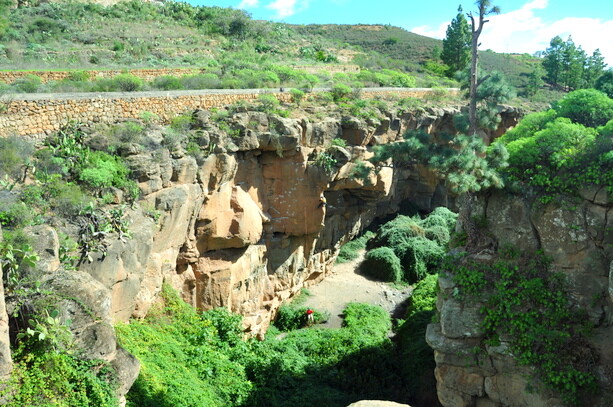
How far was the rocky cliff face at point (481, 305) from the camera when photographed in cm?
1145

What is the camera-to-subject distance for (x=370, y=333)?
2072 cm

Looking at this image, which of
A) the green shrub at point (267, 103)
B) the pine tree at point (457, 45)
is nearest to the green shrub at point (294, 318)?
the green shrub at point (267, 103)

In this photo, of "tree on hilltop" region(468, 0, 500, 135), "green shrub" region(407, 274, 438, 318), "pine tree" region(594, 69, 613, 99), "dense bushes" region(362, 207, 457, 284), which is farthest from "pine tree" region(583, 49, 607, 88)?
"tree on hilltop" region(468, 0, 500, 135)

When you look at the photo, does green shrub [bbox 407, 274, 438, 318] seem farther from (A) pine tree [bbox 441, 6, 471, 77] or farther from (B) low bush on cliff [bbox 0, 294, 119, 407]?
(A) pine tree [bbox 441, 6, 471, 77]

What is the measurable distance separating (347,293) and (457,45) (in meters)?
33.9

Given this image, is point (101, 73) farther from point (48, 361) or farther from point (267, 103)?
point (48, 361)

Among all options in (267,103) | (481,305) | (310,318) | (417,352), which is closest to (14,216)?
(481,305)

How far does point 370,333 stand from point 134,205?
1190cm

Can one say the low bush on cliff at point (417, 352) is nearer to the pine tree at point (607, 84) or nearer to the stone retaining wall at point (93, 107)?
the stone retaining wall at point (93, 107)

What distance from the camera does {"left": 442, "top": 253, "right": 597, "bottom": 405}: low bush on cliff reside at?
1112 centimetres

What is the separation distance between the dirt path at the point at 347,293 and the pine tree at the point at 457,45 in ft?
96.8

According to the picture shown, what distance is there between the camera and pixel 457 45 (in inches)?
1907

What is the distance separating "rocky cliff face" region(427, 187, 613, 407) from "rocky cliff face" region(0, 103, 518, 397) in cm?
769

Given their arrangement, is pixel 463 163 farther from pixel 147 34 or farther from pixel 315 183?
pixel 147 34
